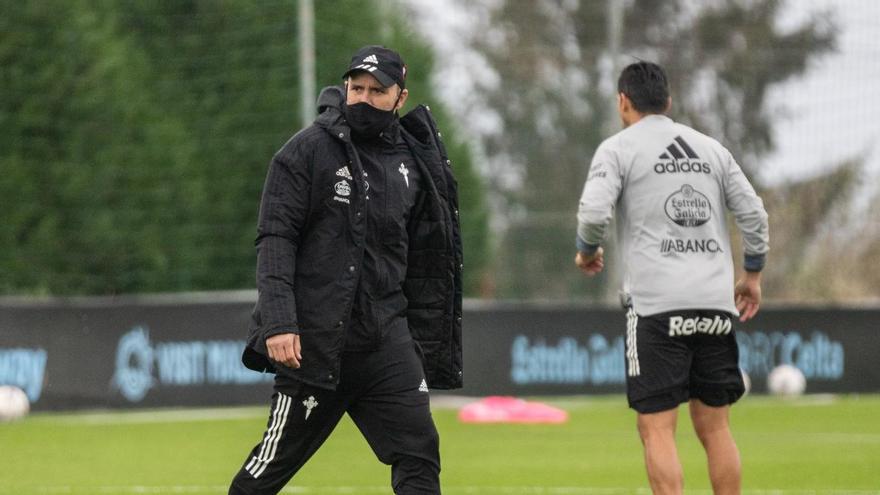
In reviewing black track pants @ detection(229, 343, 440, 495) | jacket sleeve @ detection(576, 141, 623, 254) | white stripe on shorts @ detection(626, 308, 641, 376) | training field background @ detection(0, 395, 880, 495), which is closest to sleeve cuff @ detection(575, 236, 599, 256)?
jacket sleeve @ detection(576, 141, 623, 254)

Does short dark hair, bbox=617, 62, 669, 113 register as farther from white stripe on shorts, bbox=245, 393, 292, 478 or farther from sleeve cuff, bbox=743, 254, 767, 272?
white stripe on shorts, bbox=245, 393, 292, 478

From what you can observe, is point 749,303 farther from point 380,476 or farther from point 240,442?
point 240,442

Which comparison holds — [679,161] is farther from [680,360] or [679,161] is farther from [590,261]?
[680,360]

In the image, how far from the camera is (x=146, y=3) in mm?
31000

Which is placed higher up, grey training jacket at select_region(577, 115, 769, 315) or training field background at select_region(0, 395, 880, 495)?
grey training jacket at select_region(577, 115, 769, 315)

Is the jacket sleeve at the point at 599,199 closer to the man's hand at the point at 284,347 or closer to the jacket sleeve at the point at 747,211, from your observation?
the jacket sleeve at the point at 747,211

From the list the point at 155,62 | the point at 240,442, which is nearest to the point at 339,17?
the point at 155,62

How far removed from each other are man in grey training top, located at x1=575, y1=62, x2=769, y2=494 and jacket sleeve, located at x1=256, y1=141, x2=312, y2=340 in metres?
1.57

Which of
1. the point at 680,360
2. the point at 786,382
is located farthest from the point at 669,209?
the point at 786,382

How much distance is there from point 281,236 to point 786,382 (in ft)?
47.1

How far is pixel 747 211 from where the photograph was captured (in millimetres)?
7730

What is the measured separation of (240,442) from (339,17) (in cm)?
1726

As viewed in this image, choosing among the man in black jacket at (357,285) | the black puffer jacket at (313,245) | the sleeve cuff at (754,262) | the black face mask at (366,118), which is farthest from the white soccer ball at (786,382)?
the black face mask at (366,118)

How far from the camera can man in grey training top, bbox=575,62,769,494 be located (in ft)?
24.8
